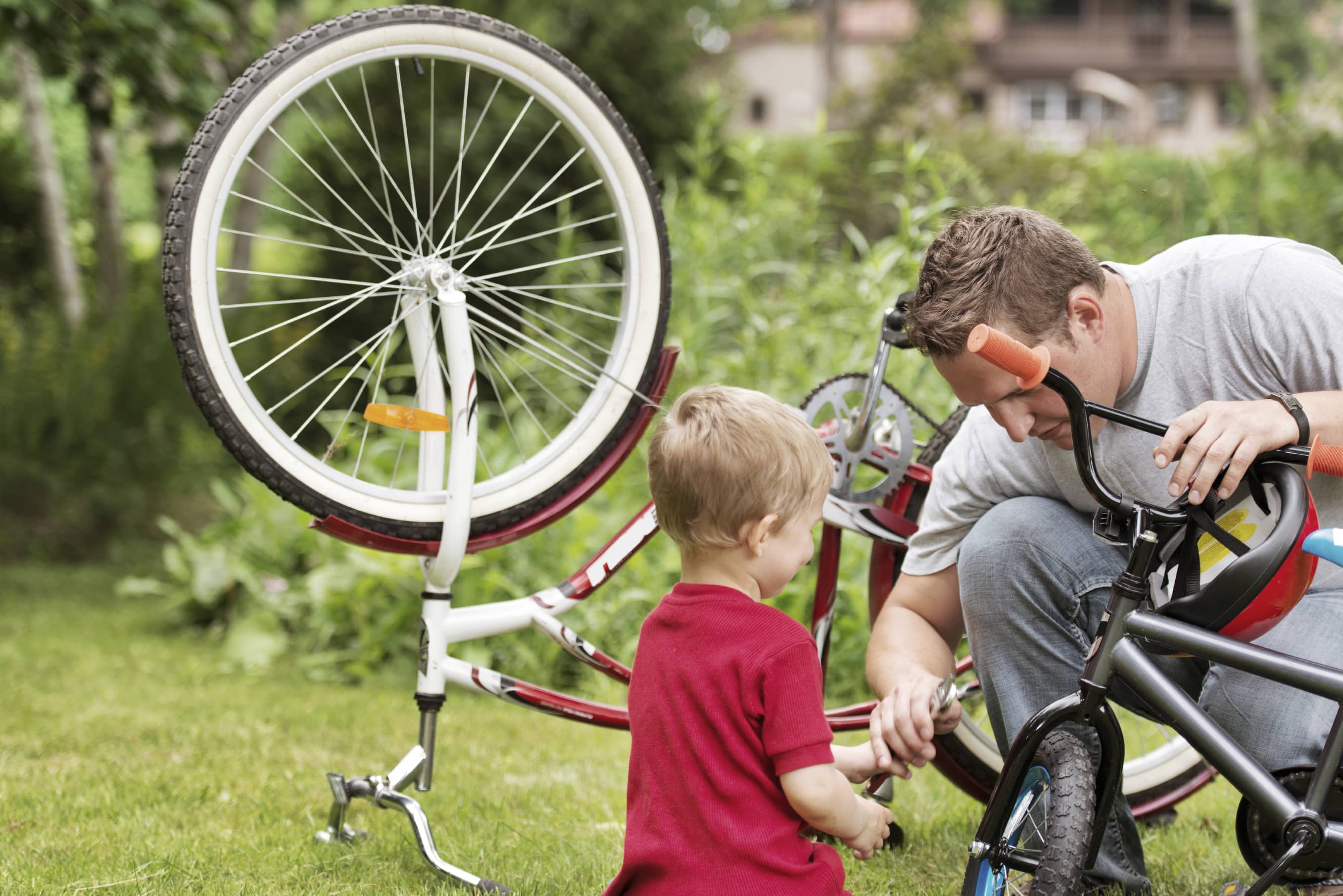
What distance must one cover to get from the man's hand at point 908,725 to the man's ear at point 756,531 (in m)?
0.31

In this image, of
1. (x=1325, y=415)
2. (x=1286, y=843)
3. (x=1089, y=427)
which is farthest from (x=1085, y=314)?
(x=1286, y=843)

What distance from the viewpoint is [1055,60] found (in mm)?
33344

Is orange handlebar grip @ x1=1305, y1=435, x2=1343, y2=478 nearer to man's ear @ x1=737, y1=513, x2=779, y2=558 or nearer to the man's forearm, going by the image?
the man's forearm

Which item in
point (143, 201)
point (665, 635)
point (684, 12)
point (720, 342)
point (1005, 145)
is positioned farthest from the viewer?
point (143, 201)

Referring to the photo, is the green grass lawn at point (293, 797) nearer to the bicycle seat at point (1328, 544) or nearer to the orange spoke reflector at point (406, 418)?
the orange spoke reflector at point (406, 418)

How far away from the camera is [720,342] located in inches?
186

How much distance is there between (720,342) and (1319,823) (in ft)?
11.6

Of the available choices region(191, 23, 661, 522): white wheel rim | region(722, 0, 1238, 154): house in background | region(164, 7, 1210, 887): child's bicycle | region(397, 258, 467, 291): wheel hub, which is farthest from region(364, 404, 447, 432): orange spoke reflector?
region(722, 0, 1238, 154): house in background

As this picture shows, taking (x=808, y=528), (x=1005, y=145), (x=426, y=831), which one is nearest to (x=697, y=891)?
(x=808, y=528)

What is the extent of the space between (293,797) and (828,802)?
158 cm

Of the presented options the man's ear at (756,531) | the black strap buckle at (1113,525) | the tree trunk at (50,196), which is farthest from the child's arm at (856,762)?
the tree trunk at (50,196)

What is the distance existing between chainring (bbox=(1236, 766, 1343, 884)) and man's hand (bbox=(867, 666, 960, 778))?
1.29ft

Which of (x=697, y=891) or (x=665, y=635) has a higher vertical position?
(x=665, y=635)

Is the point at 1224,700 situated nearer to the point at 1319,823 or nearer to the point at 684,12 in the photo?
the point at 1319,823
